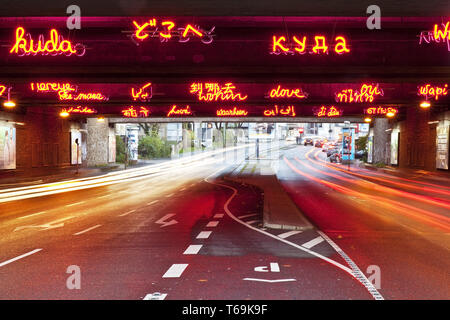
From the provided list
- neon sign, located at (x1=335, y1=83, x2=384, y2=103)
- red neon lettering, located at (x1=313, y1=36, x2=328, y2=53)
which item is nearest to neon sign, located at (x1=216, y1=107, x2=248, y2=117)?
neon sign, located at (x1=335, y1=83, x2=384, y2=103)

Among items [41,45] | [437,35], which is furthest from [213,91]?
[437,35]

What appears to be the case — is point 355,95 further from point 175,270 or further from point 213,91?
point 175,270

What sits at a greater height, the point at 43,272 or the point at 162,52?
the point at 162,52

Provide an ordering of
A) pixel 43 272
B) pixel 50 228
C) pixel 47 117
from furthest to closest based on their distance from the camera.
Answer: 1. pixel 47 117
2. pixel 50 228
3. pixel 43 272

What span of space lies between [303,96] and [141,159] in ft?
175

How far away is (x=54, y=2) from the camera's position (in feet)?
37.6

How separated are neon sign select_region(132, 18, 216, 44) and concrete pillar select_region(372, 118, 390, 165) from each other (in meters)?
42.5

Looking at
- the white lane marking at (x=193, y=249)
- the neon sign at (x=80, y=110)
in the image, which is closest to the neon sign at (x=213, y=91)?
the white lane marking at (x=193, y=249)

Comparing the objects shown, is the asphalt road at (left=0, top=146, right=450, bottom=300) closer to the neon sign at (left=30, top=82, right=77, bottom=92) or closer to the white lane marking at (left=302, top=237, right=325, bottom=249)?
the white lane marking at (left=302, top=237, right=325, bottom=249)

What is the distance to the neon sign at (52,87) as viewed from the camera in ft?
73.4

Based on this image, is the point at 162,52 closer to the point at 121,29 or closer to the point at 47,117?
the point at 121,29

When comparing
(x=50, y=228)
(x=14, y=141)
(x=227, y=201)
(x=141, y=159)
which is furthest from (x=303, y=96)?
(x=141, y=159)

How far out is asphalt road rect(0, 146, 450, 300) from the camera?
6.86 m

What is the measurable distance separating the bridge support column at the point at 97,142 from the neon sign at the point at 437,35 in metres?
39.4
